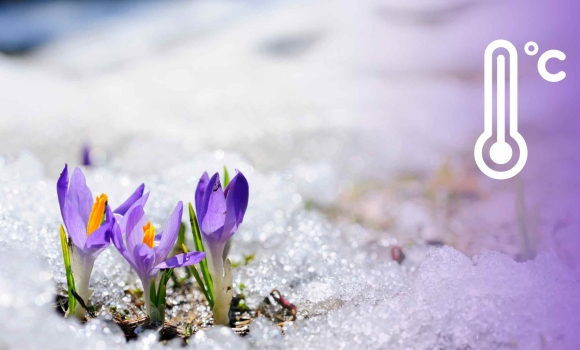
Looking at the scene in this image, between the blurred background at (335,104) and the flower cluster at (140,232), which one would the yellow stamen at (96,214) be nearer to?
the flower cluster at (140,232)

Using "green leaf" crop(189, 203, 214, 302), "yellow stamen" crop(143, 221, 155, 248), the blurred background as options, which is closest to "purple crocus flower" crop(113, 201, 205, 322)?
"yellow stamen" crop(143, 221, 155, 248)

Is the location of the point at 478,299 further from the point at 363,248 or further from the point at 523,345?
the point at 363,248

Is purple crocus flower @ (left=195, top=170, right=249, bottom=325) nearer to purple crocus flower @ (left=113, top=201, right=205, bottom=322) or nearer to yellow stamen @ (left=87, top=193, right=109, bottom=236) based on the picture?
purple crocus flower @ (left=113, top=201, right=205, bottom=322)

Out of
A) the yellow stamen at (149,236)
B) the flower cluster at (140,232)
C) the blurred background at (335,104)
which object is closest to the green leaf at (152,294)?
the flower cluster at (140,232)

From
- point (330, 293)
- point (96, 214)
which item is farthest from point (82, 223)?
point (330, 293)

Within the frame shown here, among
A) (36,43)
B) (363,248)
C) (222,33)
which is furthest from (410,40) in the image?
(36,43)

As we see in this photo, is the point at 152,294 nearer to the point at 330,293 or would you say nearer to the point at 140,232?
the point at 140,232

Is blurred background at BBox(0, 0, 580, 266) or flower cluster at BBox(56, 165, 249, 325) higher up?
blurred background at BBox(0, 0, 580, 266)
